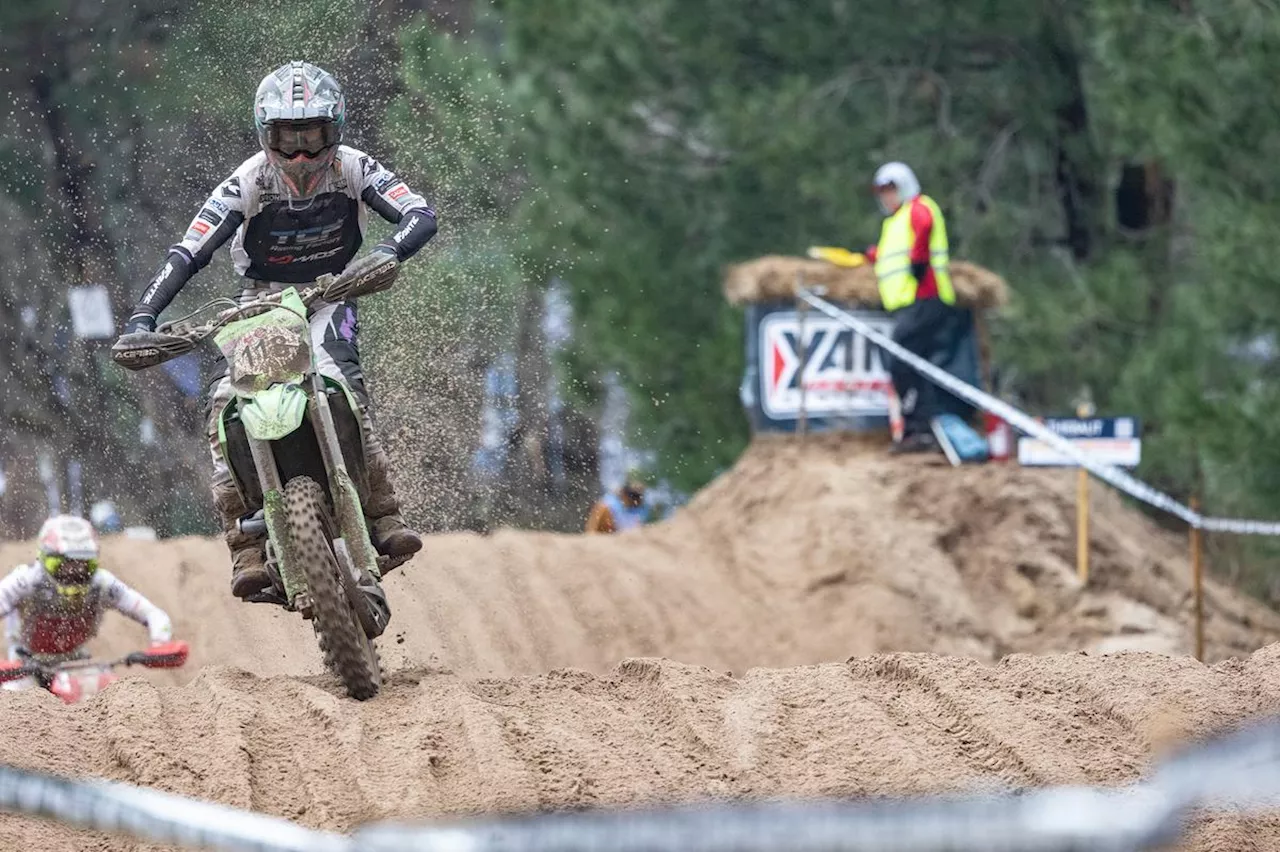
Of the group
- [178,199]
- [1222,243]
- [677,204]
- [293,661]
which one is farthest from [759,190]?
[293,661]

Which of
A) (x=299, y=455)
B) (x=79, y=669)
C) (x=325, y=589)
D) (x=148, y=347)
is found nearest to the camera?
(x=325, y=589)

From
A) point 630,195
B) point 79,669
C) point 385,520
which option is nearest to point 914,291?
point 79,669

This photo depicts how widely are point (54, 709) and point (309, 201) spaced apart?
97.8 inches

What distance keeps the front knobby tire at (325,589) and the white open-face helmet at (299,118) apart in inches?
55.4

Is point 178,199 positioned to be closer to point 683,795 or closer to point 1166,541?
point 1166,541

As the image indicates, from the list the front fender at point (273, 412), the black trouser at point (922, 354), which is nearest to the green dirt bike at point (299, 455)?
the front fender at point (273, 412)

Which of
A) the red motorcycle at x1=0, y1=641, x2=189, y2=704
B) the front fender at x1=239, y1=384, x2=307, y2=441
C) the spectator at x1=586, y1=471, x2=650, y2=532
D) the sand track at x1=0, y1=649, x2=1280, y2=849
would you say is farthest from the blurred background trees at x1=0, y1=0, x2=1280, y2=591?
the sand track at x1=0, y1=649, x2=1280, y2=849

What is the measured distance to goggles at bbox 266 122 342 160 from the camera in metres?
8.09

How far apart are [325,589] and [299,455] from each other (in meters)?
0.59

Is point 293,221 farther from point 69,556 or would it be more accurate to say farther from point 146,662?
point 69,556

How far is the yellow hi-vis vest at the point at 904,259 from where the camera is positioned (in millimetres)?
14656

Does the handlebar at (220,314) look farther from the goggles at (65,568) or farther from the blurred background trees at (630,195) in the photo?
the blurred background trees at (630,195)

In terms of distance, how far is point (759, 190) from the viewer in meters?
21.9

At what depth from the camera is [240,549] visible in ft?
26.2
